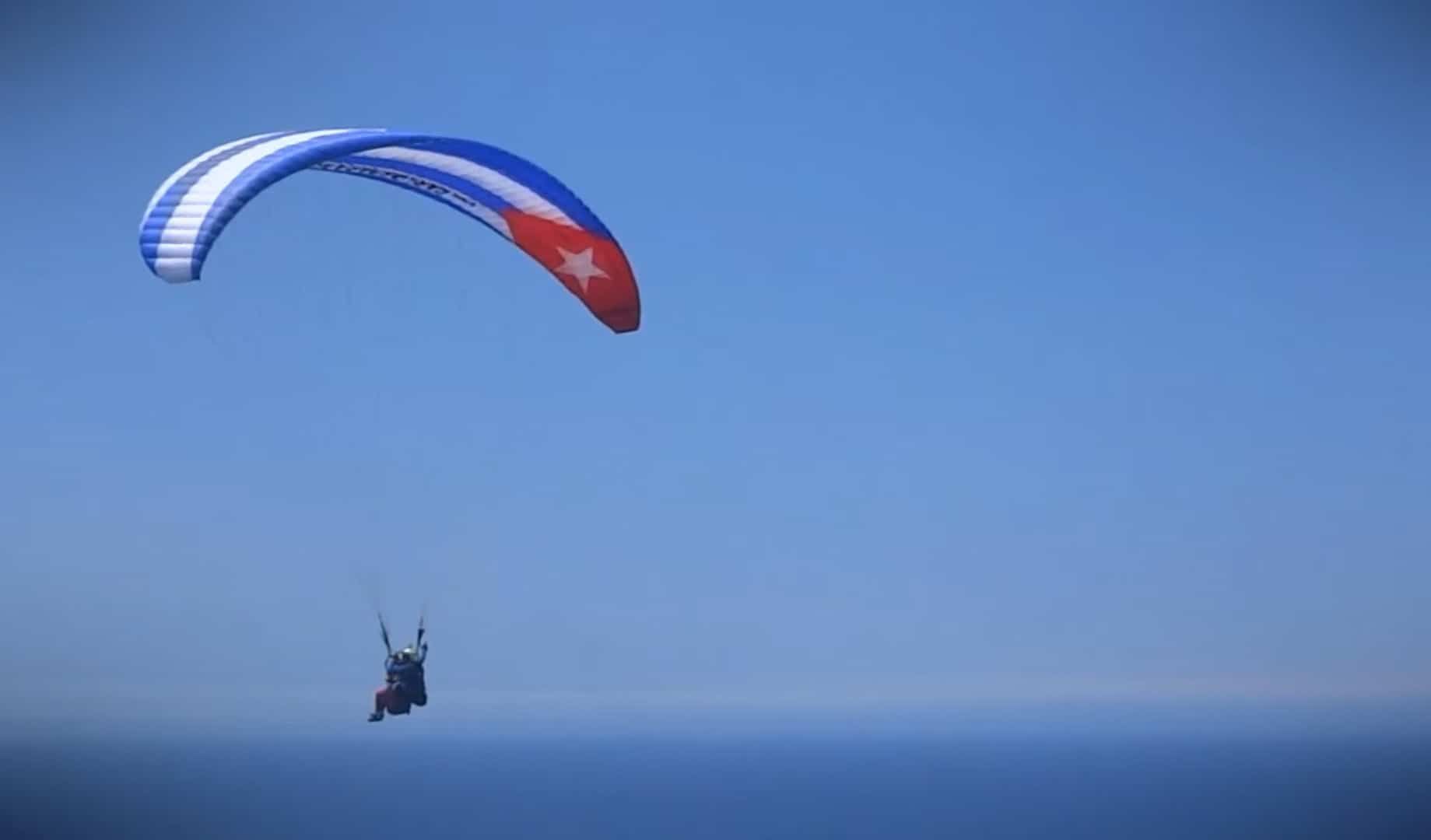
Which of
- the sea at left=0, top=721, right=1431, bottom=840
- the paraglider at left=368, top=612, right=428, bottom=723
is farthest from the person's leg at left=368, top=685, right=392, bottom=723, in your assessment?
the sea at left=0, top=721, right=1431, bottom=840

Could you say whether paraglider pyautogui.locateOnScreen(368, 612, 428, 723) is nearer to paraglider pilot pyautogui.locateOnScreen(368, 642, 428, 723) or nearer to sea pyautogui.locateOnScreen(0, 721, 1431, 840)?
paraglider pilot pyautogui.locateOnScreen(368, 642, 428, 723)

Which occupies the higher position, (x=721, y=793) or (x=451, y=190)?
(x=451, y=190)

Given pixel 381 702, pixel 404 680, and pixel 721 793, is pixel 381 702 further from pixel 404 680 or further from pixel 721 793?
pixel 721 793

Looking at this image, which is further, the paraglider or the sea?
the sea

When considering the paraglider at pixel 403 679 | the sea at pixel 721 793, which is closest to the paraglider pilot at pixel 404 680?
the paraglider at pixel 403 679

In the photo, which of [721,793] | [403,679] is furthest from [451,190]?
[721,793]

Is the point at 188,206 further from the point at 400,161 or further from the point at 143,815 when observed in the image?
the point at 143,815

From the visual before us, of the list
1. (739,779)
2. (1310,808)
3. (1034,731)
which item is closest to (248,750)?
(739,779)

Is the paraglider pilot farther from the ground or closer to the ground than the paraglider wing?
closer to the ground
